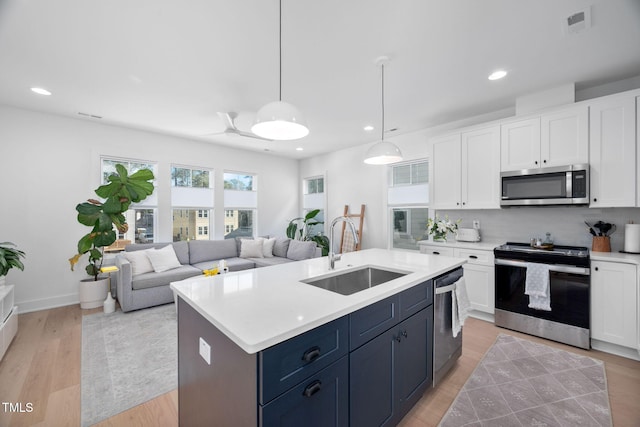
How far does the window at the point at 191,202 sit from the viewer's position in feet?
16.5

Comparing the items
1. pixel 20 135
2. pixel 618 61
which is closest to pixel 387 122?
pixel 618 61

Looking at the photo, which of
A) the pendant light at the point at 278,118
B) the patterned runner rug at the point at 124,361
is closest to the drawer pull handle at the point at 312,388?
the pendant light at the point at 278,118

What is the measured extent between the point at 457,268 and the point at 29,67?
4.52 m

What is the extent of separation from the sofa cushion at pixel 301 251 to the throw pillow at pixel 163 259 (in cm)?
198

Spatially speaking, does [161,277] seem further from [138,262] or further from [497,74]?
[497,74]

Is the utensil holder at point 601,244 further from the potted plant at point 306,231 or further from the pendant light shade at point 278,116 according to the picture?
the potted plant at point 306,231

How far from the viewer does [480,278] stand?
3305mm

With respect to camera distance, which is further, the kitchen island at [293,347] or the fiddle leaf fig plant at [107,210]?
the fiddle leaf fig plant at [107,210]

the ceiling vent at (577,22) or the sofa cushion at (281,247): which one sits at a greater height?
the ceiling vent at (577,22)

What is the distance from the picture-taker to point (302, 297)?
1407 millimetres

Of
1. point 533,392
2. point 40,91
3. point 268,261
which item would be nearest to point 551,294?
point 533,392

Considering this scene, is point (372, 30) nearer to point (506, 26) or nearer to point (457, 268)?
point (506, 26)

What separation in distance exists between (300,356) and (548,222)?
12.2 ft

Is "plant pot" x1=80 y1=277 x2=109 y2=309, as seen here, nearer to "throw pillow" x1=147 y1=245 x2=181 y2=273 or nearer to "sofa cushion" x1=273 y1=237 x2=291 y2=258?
"throw pillow" x1=147 y1=245 x2=181 y2=273
